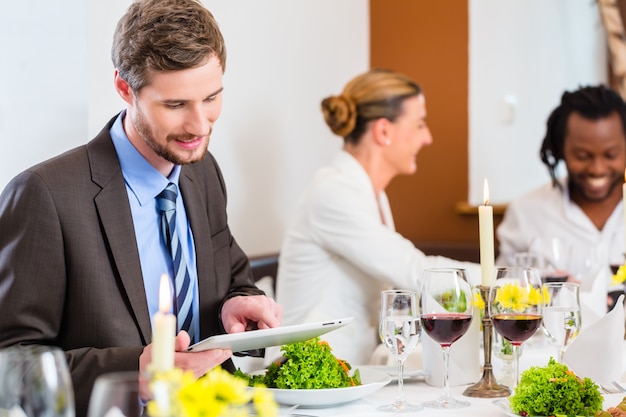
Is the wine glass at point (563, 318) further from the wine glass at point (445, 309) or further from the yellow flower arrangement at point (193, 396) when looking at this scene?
the yellow flower arrangement at point (193, 396)

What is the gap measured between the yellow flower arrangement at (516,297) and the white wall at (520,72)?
2.57m

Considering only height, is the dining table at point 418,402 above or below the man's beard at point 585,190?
below

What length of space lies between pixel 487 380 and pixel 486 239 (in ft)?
0.90

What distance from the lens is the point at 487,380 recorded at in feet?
5.76

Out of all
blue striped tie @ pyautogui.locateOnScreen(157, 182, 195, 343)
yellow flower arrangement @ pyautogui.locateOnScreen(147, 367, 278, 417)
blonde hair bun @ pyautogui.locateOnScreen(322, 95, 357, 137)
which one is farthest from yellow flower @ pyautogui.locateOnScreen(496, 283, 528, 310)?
blonde hair bun @ pyautogui.locateOnScreen(322, 95, 357, 137)

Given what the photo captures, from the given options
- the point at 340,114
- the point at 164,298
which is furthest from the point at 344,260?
the point at 164,298

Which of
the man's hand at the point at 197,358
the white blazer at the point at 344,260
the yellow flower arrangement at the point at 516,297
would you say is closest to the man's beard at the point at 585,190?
the white blazer at the point at 344,260

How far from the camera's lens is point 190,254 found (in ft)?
6.56

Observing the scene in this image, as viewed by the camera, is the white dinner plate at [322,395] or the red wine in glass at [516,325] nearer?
the white dinner plate at [322,395]

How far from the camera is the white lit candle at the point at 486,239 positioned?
1738 millimetres

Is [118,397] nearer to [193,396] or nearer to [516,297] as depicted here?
[193,396]

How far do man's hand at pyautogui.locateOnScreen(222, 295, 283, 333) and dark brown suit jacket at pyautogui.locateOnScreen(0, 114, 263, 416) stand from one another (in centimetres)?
19

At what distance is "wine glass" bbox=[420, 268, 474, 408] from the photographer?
163 cm

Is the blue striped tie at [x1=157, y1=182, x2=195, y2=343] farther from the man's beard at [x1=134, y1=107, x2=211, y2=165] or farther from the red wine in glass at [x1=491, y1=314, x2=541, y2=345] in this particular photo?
the red wine in glass at [x1=491, y1=314, x2=541, y2=345]
